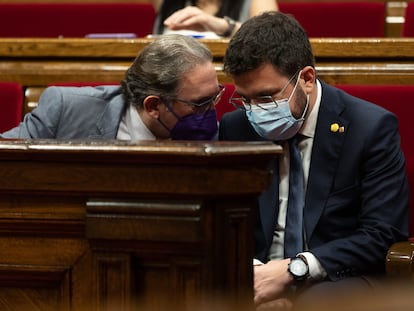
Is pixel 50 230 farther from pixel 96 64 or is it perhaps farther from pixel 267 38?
pixel 96 64

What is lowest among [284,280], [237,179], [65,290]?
[284,280]

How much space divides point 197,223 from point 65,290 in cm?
13

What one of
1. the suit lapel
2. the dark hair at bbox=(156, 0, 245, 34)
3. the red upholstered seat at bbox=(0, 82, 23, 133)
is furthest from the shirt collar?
the dark hair at bbox=(156, 0, 245, 34)

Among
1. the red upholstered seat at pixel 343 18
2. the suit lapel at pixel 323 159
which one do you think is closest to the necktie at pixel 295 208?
the suit lapel at pixel 323 159

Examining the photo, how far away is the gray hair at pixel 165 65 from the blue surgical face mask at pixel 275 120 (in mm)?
154

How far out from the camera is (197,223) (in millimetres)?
611

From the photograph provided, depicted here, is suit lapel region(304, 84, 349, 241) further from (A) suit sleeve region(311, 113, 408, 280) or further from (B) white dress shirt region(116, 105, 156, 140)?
(B) white dress shirt region(116, 105, 156, 140)

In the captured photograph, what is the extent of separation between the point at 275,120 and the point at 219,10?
645 mm

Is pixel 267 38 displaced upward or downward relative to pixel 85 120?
upward

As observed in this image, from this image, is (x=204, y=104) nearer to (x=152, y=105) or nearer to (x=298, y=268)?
(x=152, y=105)

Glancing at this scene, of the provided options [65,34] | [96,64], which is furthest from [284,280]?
[65,34]

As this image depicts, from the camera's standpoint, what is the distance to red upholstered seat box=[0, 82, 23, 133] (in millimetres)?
1296

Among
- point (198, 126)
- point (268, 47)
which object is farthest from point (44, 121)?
point (268, 47)

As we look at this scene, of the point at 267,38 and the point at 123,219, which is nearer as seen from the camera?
the point at 123,219
